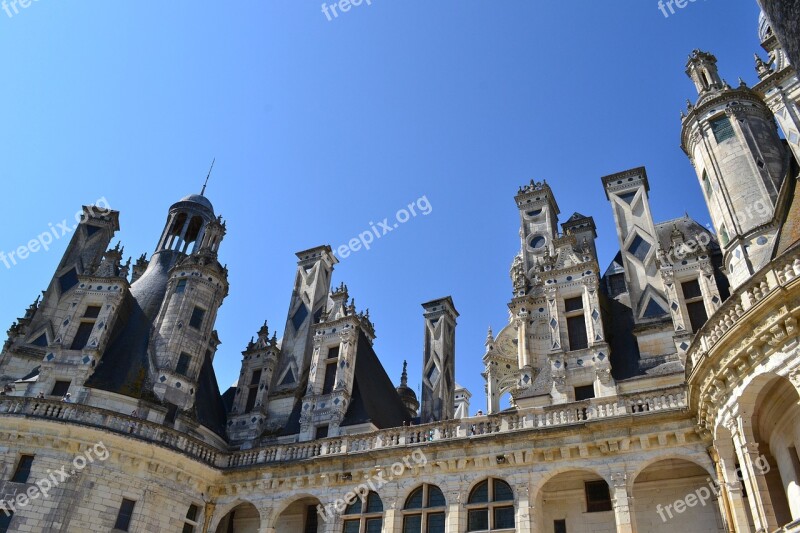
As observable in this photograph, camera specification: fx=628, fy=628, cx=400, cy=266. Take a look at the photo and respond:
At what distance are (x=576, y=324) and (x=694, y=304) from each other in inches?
169

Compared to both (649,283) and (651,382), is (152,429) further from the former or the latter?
(649,283)

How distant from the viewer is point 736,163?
22.0 metres

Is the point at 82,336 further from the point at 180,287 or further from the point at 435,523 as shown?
the point at 435,523

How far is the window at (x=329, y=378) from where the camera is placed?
1122 inches

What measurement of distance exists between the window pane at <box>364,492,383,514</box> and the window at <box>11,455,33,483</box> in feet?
40.1

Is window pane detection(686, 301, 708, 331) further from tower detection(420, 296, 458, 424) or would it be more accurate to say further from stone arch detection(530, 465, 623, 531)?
tower detection(420, 296, 458, 424)

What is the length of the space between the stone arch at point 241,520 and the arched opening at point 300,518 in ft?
3.29

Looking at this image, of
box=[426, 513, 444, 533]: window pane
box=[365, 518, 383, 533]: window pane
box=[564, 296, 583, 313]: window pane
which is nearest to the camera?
box=[426, 513, 444, 533]: window pane

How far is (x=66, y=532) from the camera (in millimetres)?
21438

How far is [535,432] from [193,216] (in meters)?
26.2

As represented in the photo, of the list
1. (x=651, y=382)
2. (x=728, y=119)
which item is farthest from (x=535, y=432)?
(x=728, y=119)

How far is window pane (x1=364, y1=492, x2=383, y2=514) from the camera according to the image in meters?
22.5

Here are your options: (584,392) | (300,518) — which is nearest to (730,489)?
(584,392)

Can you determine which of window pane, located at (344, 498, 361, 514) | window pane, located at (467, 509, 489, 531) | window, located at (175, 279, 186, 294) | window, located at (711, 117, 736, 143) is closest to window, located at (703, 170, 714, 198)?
window, located at (711, 117, 736, 143)
